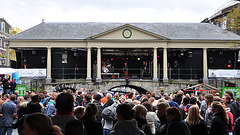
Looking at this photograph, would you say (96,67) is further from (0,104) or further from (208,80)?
(0,104)

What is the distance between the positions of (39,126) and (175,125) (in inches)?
109

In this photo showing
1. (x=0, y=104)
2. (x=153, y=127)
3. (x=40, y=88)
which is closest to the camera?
(x=153, y=127)

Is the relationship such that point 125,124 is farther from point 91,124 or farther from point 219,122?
point 219,122

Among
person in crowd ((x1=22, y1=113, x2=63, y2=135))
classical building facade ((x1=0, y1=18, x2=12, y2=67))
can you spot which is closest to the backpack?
person in crowd ((x1=22, y1=113, x2=63, y2=135))

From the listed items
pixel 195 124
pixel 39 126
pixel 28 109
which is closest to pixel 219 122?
pixel 195 124

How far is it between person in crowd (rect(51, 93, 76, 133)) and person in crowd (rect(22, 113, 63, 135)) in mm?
1373

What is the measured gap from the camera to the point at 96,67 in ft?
92.3

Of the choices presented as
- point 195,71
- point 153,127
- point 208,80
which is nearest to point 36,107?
point 153,127

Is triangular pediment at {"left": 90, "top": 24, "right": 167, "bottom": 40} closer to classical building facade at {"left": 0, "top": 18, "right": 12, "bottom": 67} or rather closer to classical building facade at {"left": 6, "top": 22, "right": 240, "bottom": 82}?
classical building facade at {"left": 6, "top": 22, "right": 240, "bottom": 82}

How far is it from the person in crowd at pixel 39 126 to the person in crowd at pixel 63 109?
4.50 feet

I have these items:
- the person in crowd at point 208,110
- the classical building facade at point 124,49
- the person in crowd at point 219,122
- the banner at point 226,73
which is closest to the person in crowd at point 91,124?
the person in crowd at point 219,122

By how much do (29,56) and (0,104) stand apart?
853 inches

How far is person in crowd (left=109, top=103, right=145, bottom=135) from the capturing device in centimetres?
461

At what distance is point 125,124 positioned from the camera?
15.3ft
